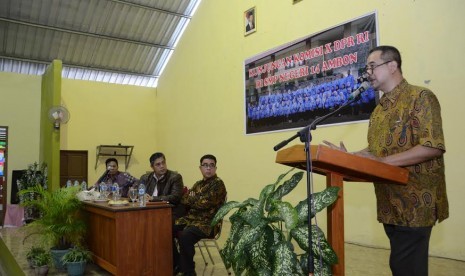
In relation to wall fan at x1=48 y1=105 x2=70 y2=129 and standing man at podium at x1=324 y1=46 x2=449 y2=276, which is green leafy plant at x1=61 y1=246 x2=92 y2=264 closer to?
standing man at podium at x1=324 y1=46 x2=449 y2=276

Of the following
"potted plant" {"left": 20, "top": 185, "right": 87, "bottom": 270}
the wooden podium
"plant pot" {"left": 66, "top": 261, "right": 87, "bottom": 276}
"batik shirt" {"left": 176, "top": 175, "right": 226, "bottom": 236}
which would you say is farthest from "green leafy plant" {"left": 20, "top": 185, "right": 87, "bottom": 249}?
the wooden podium

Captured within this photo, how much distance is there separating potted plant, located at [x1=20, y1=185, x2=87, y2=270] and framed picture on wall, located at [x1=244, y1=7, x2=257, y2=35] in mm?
4026

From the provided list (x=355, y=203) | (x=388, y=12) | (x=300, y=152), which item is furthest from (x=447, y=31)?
(x=300, y=152)

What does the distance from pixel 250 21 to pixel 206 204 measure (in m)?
4.13

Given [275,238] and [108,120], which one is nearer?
[275,238]

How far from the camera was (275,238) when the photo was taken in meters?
1.67

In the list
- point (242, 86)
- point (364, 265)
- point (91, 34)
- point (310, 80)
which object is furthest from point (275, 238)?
point (91, 34)

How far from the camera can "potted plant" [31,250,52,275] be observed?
3564 mm

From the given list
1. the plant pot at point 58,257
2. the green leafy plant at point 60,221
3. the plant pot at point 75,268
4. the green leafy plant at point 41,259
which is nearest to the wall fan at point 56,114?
the green leafy plant at point 60,221

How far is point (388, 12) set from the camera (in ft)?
15.1

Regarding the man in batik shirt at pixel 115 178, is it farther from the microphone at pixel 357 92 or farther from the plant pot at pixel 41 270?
the microphone at pixel 357 92

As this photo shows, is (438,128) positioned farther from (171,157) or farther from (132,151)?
(132,151)

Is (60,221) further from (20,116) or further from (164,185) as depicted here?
(20,116)

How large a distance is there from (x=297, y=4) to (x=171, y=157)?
181 inches
